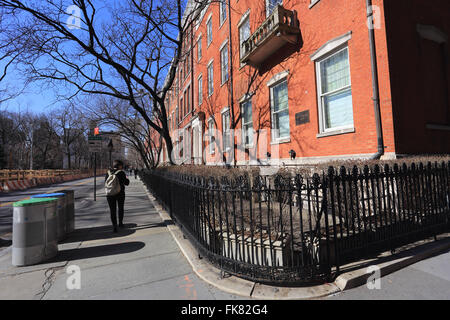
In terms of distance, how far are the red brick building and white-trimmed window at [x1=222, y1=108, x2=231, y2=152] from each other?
1.72m

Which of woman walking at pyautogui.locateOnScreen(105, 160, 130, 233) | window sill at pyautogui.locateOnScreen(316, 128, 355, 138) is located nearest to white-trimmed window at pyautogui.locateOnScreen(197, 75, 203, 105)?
window sill at pyautogui.locateOnScreen(316, 128, 355, 138)

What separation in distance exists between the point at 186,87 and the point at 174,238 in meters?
19.1

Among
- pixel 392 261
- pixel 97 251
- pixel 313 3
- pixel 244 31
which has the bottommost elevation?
pixel 97 251

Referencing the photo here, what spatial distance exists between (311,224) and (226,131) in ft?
34.9

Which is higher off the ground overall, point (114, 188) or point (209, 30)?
point (209, 30)

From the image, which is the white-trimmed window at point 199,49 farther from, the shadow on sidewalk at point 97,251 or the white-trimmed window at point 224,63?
the shadow on sidewalk at point 97,251

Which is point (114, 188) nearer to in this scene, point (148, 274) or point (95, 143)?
point (148, 274)

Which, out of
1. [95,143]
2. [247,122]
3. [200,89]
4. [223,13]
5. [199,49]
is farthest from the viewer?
[199,49]

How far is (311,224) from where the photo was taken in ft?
11.2

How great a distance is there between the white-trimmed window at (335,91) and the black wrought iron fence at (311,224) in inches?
109

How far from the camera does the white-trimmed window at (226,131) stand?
518 inches

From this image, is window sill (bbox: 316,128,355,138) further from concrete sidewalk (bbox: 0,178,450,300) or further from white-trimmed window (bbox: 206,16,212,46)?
white-trimmed window (bbox: 206,16,212,46)

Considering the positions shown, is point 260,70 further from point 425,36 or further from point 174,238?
point 174,238

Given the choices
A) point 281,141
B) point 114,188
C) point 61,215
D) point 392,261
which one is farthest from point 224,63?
point 392,261
